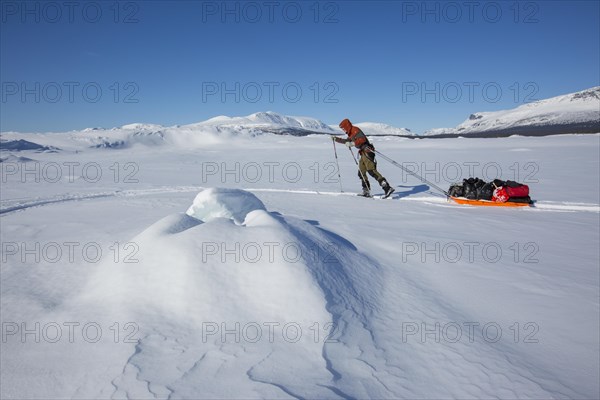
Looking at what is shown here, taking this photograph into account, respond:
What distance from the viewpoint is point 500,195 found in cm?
696

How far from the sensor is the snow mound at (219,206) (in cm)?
425

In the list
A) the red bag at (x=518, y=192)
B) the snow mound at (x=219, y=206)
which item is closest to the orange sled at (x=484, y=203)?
the red bag at (x=518, y=192)

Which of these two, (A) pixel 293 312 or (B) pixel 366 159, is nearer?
Answer: (A) pixel 293 312

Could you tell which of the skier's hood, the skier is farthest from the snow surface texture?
the skier's hood

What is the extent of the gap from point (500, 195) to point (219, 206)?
6023 millimetres

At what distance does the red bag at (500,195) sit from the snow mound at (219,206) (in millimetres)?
5632

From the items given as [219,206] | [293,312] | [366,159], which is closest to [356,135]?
[366,159]

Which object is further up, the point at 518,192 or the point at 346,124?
the point at 346,124

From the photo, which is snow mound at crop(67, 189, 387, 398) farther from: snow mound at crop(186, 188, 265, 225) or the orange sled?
the orange sled

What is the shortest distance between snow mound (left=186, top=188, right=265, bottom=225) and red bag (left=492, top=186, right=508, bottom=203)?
18.5ft

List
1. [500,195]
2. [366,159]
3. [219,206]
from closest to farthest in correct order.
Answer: [219,206], [500,195], [366,159]

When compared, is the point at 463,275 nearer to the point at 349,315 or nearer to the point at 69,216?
the point at 349,315

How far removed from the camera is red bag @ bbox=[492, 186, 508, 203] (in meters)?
6.87

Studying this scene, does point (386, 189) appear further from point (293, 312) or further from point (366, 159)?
point (293, 312)
